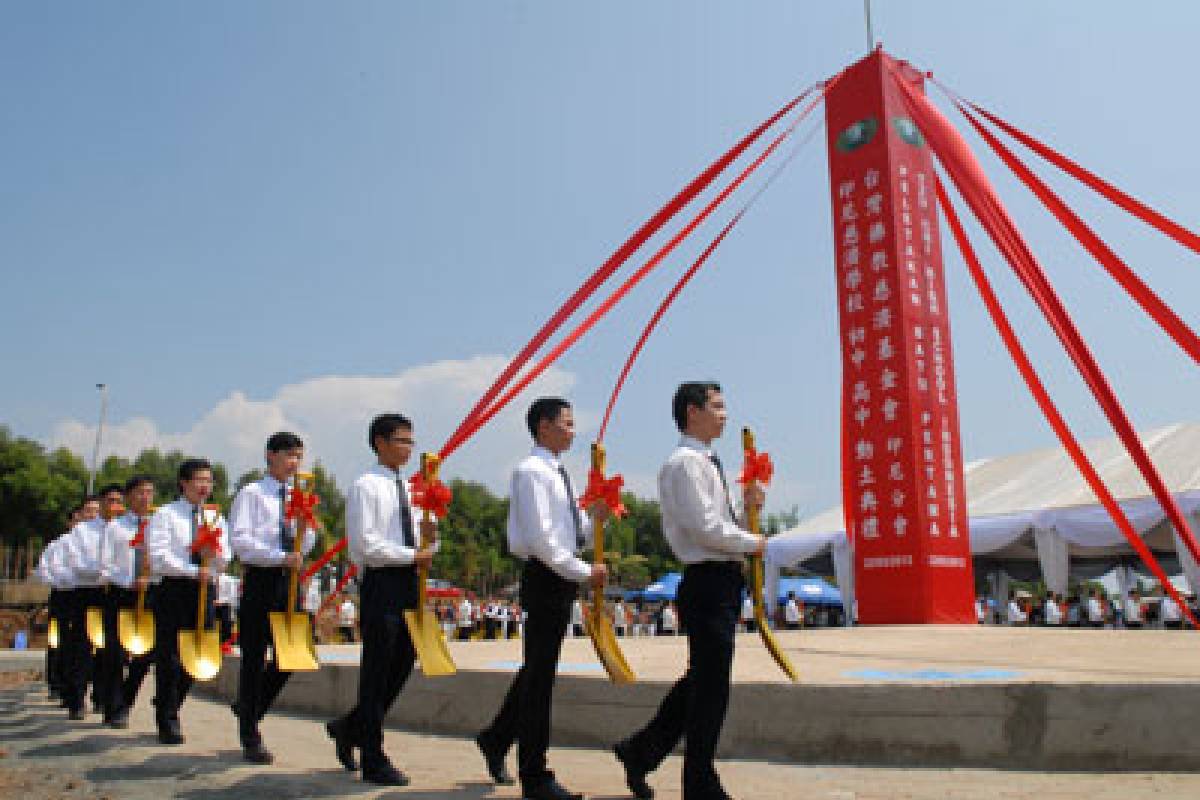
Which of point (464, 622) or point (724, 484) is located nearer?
point (724, 484)

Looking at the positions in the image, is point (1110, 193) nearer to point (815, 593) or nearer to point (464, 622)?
point (464, 622)

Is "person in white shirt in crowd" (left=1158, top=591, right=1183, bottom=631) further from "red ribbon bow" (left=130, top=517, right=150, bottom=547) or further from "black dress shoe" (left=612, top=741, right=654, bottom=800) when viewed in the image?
"red ribbon bow" (left=130, top=517, right=150, bottom=547)

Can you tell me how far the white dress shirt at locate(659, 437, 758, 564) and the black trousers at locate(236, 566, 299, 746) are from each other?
229cm

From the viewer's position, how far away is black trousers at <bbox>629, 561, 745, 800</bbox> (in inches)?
123

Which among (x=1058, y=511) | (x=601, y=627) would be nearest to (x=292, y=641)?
(x=601, y=627)

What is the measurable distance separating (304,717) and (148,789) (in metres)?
2.84

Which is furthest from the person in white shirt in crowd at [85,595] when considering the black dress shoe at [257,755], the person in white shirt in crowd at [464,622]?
the person in white shirt in crowd at [464,622]

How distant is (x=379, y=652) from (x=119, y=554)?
3.34m

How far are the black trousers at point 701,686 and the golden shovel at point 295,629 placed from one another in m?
1.95

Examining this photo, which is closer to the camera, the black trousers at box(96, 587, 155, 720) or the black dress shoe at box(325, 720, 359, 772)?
the black dress shoe at box(325, 720, 359, 772)

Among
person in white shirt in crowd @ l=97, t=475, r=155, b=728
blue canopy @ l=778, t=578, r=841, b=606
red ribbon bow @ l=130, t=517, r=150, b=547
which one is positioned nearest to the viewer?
person in white shirt in crowd @ l=97, t=475, r=155, b=728

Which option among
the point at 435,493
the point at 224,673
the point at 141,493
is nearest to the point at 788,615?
the point at 224,673

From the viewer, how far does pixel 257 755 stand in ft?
14.0

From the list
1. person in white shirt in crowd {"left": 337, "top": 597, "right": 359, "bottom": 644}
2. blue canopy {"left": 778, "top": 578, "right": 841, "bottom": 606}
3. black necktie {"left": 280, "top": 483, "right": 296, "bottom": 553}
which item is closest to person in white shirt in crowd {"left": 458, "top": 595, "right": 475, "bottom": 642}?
person in white shirt in crowd {"left": 337, "top": 597, "right": 359, "bottom": 644}
